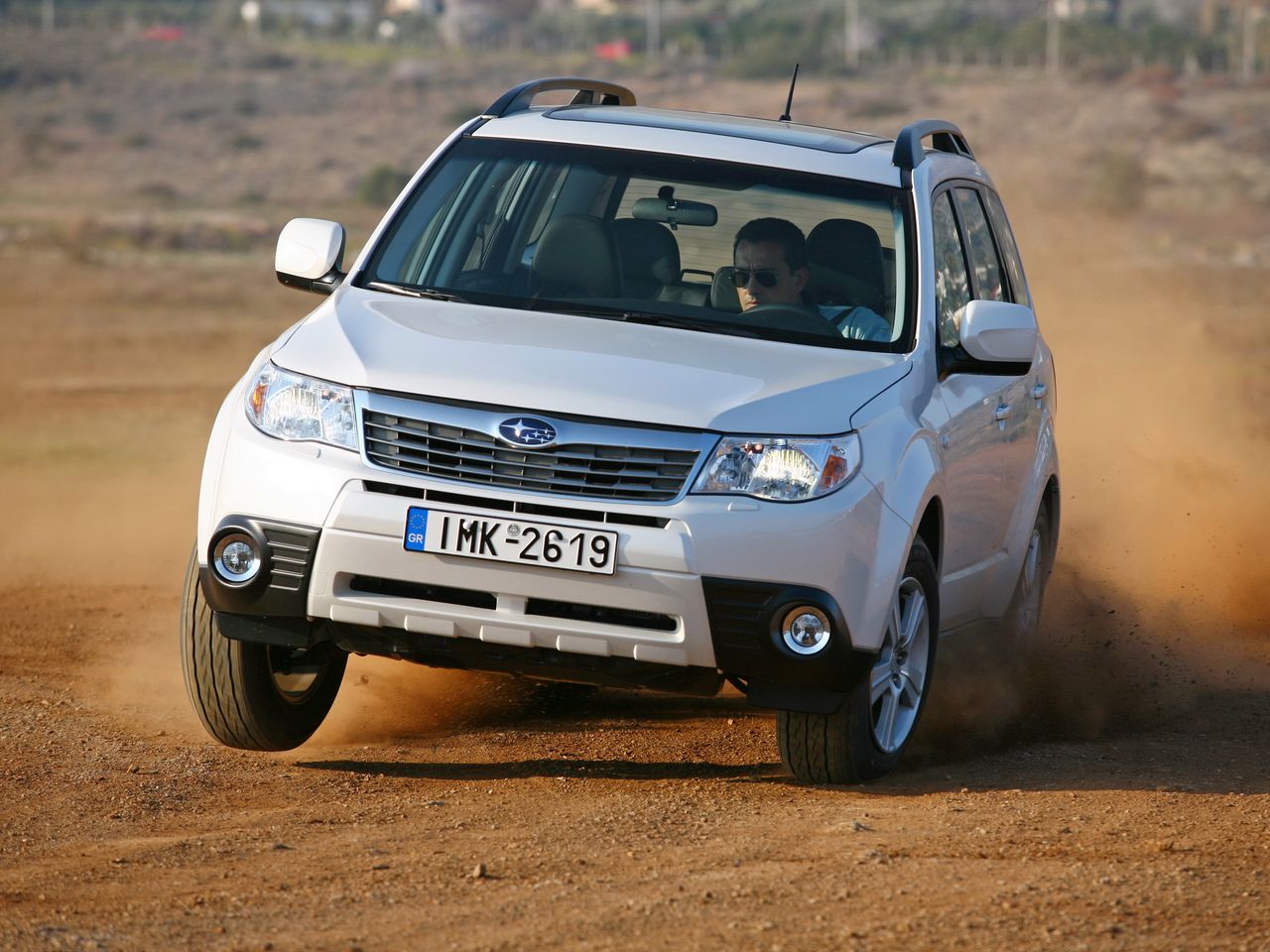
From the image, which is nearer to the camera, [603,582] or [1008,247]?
[603,582]

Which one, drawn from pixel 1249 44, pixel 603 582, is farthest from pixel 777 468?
pixel 1249 44

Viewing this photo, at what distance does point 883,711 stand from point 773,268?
146 cm

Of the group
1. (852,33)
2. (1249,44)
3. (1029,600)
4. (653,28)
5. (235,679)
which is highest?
(235,679)

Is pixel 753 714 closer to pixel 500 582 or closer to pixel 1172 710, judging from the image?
pixel 1172 710

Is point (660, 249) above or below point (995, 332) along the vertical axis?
above

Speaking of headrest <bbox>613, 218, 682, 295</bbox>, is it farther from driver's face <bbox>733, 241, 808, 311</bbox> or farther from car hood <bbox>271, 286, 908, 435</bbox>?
car hood <bbox>271, 286, 908, 435</bbox>

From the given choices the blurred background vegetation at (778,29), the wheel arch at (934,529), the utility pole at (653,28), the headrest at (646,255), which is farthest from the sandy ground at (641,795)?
the utility pole at (653,28)

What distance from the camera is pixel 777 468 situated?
17.1 feet

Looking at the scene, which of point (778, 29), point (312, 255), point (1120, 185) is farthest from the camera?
point (778, 29)

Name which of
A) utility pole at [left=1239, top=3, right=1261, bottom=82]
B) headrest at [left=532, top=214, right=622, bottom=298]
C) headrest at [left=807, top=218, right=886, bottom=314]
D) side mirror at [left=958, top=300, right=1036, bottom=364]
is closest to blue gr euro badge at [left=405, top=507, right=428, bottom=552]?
headrest at [left=532, top=214, right=622, bottom=298]

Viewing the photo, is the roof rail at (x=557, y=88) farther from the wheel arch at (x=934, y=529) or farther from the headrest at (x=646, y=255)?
the wheel arch at (x=934, y=529)

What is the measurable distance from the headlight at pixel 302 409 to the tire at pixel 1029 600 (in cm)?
300

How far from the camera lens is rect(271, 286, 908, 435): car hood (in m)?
5.24

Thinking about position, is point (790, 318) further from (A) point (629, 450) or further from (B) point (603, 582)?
(B) point (603, 582)
